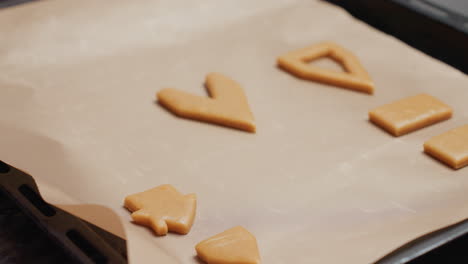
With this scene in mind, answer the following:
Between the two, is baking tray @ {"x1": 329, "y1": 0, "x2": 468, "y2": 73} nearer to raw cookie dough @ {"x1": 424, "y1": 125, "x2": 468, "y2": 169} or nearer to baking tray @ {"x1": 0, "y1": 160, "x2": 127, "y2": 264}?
raw cookie dough @ {"x1": 424, "y1": 125, "x2": 468, "y2": 169}

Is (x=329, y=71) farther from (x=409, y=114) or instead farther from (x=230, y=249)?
(x=230, y=249)

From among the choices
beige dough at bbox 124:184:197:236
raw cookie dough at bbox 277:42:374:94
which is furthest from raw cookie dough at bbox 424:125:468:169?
beige dough at bbox 124:184:197:236

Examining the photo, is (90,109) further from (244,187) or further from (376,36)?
(376,36)

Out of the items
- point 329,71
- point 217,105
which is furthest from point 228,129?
point 329,71

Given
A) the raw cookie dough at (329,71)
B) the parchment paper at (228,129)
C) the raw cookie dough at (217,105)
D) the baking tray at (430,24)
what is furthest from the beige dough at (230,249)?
the baking tray at (430,24)

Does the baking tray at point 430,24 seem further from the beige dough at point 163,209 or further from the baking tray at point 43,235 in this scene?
the baking tray at point 43,235

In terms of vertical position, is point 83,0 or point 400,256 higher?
point 83,0

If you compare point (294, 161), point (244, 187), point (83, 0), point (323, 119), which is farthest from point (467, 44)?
point (83, 0)
